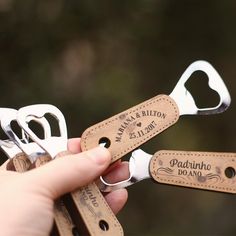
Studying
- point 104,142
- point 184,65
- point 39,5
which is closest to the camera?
point 104,142

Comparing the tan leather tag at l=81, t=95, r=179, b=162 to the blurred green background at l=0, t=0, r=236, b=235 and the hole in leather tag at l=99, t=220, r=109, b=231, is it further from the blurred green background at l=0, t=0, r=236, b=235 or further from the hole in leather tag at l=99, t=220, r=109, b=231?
the blurred green background at l=0, t=0, r=236, b=235

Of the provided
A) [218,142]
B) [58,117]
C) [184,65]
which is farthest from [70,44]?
[58,117]

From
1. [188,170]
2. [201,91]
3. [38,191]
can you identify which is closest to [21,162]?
[38,191]

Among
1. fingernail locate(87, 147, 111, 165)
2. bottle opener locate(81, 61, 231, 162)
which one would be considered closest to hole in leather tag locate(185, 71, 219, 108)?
bottle opener locate(81, 61, 231, 162)

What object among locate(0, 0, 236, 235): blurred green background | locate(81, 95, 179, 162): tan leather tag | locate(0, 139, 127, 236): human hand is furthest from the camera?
locate(0, 0, 236, 235): blurred green background

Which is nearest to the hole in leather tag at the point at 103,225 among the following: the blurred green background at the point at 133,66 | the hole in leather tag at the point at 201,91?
the blurred green background at the point at 133,66

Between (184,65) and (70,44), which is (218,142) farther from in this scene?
(70,44)

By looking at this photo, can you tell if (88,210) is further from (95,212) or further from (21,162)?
(21,162)
